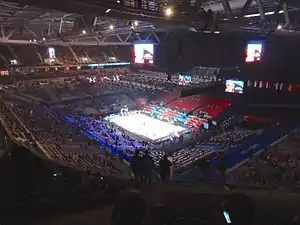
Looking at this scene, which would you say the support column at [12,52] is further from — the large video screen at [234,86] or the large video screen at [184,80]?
the large video screen at [234,86]

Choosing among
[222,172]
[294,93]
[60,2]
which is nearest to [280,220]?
[222,172]

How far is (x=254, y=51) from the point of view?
70.9 feet

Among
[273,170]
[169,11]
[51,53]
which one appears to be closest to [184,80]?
[51,53]

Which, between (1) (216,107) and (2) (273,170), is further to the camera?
(1) (216,107)

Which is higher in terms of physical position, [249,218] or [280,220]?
[249,218]

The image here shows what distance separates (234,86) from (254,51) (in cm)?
392

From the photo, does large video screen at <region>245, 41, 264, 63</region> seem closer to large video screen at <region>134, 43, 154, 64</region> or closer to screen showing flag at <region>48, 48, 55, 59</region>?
large video screen at <region>134, 43, 154, 64</region>

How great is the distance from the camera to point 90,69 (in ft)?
110

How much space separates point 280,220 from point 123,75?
1224 inches

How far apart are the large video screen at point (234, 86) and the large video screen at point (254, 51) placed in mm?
2582

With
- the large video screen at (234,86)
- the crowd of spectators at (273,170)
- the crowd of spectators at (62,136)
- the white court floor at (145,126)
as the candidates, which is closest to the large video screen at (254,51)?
the large video screen at (234,86)

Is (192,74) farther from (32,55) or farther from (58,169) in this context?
(58,169)

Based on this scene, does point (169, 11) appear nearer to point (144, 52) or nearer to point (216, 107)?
point (216, 107)

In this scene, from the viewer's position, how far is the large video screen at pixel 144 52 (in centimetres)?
2714
